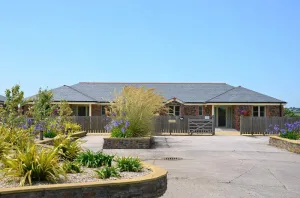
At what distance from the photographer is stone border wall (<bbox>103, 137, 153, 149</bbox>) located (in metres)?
15.0

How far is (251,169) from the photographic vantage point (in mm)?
9734

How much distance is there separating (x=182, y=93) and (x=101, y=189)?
2822 centimetres

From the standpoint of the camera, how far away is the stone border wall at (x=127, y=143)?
49.2 ft

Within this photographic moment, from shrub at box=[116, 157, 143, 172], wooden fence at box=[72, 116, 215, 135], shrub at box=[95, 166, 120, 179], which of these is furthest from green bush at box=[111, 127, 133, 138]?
wooden fence at box=[72, 116, 215, 135]

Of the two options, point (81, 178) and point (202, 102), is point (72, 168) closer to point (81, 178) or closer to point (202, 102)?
point (81, 178)

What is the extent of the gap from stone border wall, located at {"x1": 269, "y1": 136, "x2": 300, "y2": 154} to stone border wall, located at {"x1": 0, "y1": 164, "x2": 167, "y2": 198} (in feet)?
31.1

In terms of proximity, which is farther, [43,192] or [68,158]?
[68,158]

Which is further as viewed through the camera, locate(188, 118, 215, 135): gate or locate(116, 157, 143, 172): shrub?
locate(188, 118, 215, 135): gate

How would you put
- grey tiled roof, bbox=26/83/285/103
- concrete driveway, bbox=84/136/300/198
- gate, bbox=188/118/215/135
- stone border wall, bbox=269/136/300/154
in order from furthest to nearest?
grey tiled roof, bbox=26/83/285/103 → gate, bbox=188/118/215/135 → stone border wall, bbox=269/136/300/154 → concrete driveway, bbox=84/136/300/198

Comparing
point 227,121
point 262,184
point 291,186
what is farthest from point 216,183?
point 227,121

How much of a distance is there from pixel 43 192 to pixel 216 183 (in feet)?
12.5

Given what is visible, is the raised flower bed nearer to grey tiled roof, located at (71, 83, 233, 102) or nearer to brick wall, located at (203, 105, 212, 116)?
grey tiled roof, located at (71, 83, 233, 102)

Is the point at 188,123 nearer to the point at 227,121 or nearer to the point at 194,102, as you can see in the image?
the point at 194,102

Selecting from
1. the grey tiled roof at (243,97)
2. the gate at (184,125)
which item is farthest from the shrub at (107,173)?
the grey tiled roof at (243,97)
